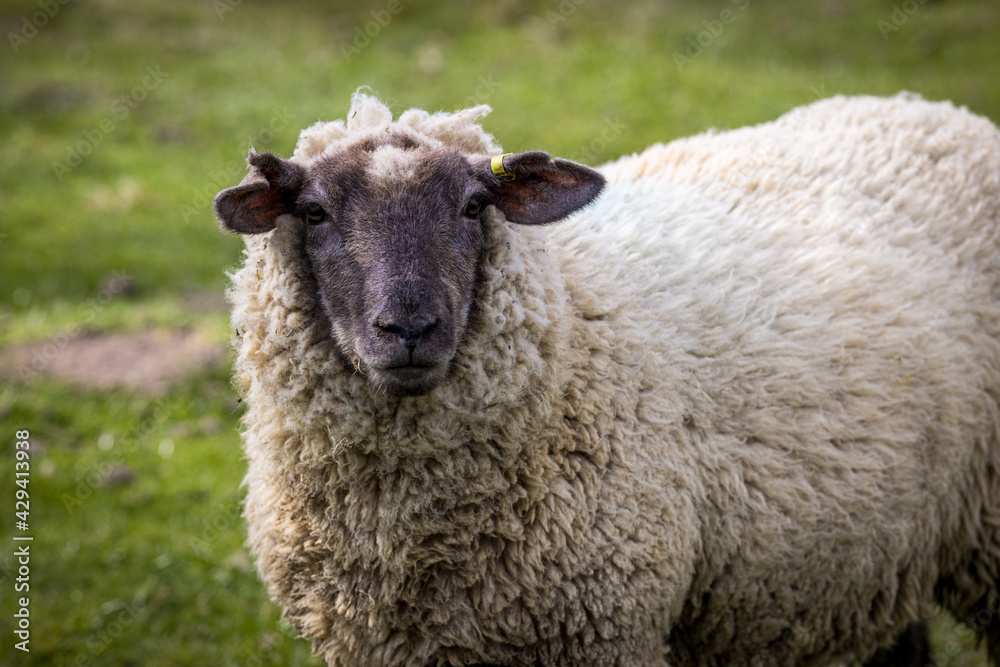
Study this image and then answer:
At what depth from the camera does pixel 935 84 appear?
1178 cm

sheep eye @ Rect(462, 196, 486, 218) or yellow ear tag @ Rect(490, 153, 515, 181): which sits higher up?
yellow ear tag @ Rect(490, 153, 515, 181)

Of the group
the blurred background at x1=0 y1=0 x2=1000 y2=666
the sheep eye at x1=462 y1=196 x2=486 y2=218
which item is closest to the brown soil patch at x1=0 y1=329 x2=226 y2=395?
the blurred background at x1=0 y1=0 x2=1000 y2=666

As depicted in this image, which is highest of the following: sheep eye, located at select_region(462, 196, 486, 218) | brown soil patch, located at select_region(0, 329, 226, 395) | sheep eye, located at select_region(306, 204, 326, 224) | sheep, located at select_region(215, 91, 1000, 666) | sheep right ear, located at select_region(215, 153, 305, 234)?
brown soil patch, located at select_region(0, 329, 226, 395)

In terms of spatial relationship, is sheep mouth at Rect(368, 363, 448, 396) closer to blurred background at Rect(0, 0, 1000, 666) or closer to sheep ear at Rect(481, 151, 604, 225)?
sheep ear at Rect(481, 151, 604, 225)

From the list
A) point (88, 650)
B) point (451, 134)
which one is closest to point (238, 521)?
point (88, 650)

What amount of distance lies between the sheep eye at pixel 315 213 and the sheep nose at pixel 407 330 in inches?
21.7

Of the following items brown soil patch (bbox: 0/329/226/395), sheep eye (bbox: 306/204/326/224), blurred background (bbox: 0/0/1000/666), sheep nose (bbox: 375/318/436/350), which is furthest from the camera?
brown soil patch (bbox: 0/329/226/395)

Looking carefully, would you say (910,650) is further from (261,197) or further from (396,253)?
(261,197)

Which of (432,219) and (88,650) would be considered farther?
(88,650)

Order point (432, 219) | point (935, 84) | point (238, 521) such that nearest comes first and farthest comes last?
point (432, 219), point (238, 521), point (935, 84)

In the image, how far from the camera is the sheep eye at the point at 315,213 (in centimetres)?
322

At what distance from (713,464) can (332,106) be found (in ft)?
36.7

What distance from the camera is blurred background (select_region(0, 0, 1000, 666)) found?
5.93 metres

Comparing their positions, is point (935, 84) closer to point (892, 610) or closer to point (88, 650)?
point (892, 610)
